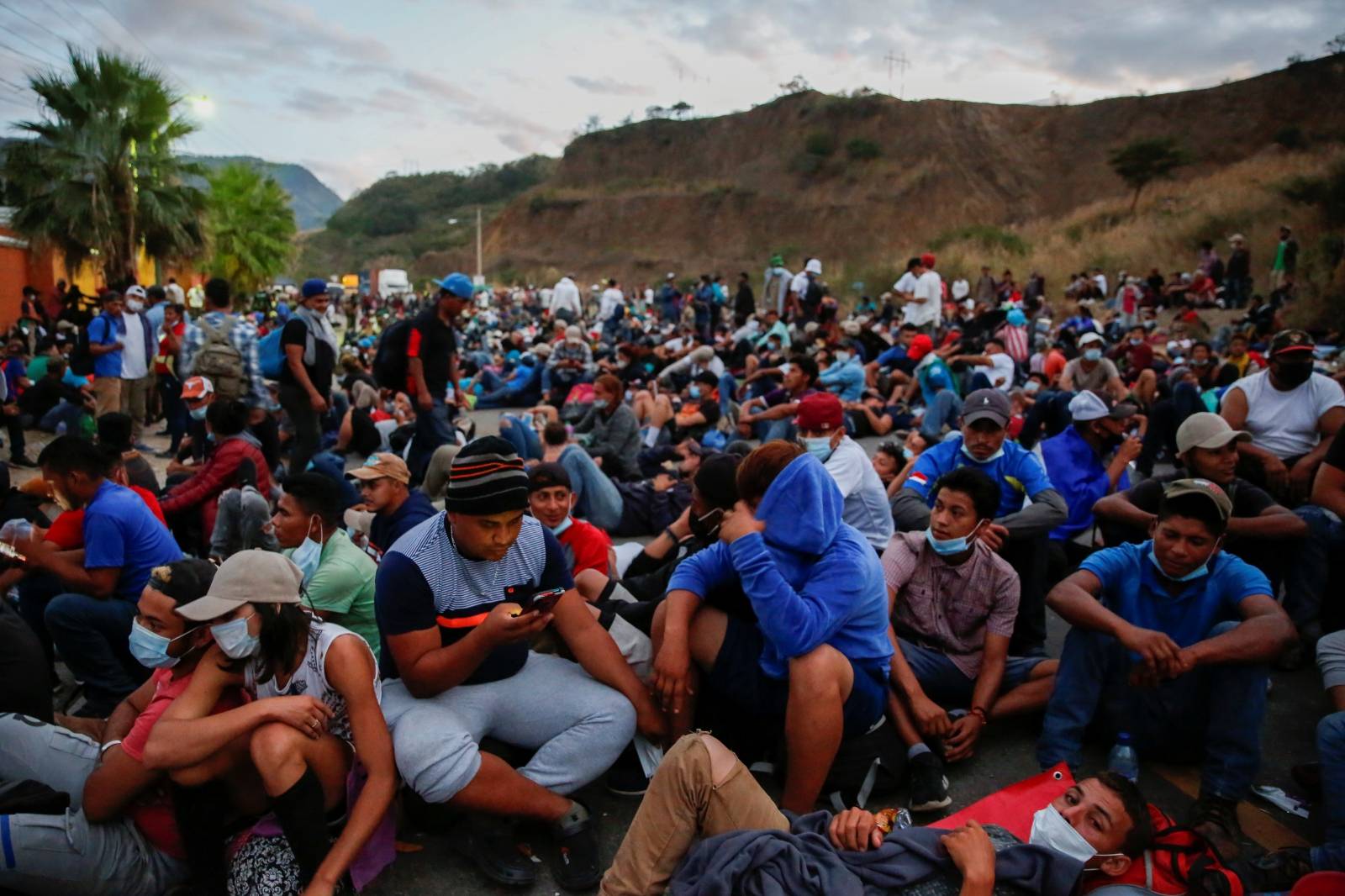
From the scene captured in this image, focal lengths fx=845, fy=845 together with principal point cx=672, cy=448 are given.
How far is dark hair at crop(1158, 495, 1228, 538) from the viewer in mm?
3033

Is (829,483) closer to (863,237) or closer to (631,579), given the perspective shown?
(631,579)

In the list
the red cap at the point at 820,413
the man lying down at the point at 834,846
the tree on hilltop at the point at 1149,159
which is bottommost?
the man lying down at the point at 834,846

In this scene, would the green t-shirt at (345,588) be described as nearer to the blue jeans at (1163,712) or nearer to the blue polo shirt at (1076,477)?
the blue jeans at (1163,712)

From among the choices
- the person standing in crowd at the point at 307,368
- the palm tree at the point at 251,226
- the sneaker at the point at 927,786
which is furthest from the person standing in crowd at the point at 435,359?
the palm tree at the point at 251,226

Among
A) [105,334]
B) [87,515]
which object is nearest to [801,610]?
[87,515]

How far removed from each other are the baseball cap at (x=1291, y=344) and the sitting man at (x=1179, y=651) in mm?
2075

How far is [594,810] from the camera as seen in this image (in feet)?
10.2

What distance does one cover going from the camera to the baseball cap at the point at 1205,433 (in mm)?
3951

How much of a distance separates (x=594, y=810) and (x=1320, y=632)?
12.6ft

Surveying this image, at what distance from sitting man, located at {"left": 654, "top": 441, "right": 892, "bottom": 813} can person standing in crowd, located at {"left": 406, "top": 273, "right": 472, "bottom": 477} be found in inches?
158

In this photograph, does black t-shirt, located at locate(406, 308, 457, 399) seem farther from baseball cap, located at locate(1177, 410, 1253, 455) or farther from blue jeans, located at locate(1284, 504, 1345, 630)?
blue jeans, located at locate(1284, 504, 1345, 630)

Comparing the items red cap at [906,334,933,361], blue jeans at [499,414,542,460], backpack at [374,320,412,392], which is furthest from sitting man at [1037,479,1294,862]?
red cap at [906,334,933,361]

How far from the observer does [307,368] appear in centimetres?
677

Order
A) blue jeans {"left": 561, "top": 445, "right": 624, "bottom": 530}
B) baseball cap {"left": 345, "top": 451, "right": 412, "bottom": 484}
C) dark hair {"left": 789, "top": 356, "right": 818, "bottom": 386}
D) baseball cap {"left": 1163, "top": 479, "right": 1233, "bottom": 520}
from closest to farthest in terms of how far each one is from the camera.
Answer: baseball cap {"left": 1163, "top": 479, "right": 1233, "bottom": 520}
baseball cap {"left": 345, "top": 451, "right": 412, "bottom": 484}
blue jeans {"left": 561, "top": 445, "right": 624, "bottom": 530}
dark hair {"left": 789, "top": 356, "right": 818, "bottom": 386}
